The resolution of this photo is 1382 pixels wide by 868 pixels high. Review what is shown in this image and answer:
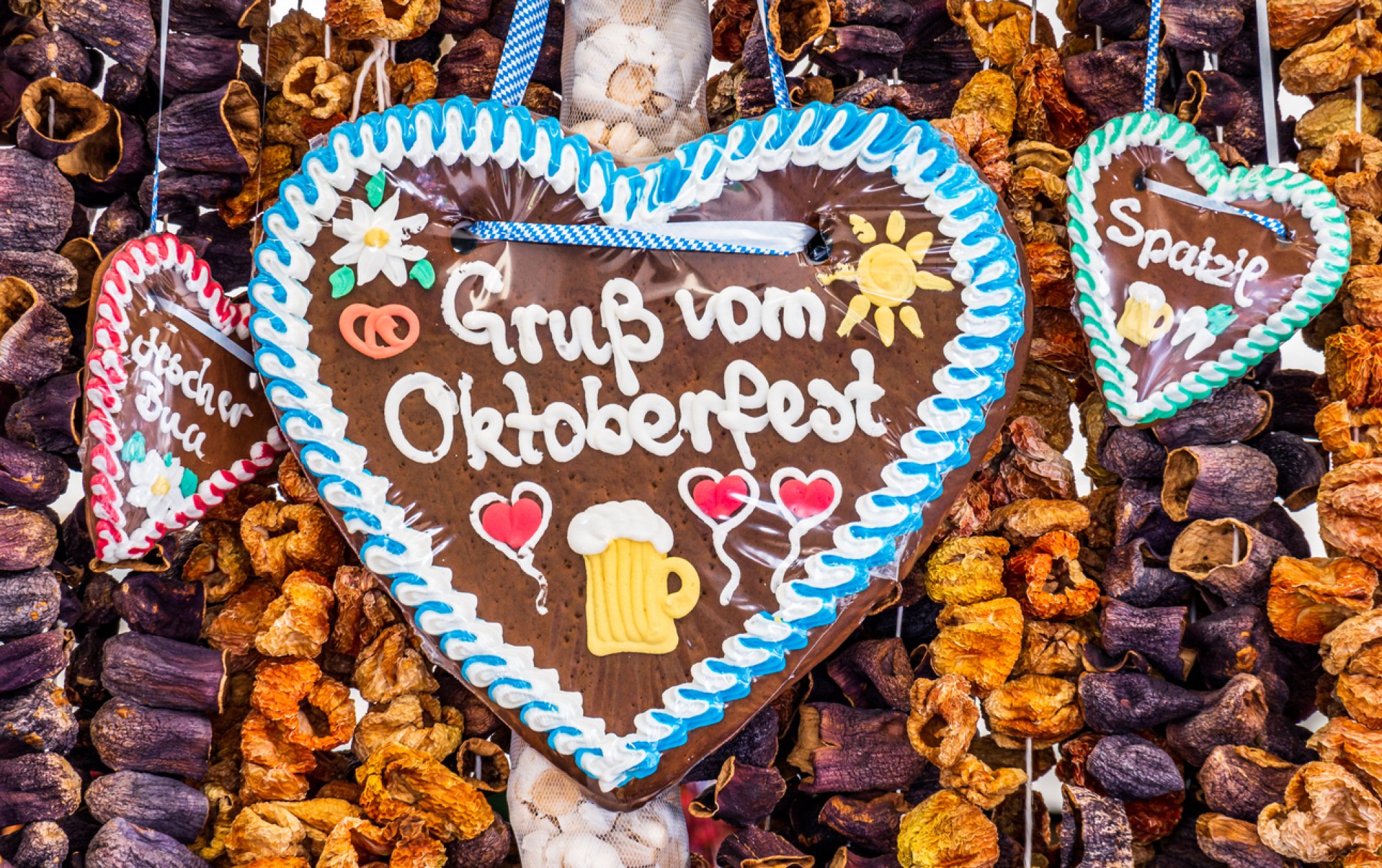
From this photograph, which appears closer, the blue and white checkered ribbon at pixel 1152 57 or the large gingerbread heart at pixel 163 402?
the large gingerbread heart at pixel 163 402

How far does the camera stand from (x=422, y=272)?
2.82 ft

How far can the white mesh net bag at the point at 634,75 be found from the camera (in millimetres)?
929

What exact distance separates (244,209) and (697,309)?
469mm

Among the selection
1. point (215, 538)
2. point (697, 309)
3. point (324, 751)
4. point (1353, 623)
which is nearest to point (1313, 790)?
point (1353, 623)

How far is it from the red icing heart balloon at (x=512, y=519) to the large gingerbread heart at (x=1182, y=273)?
509 mm

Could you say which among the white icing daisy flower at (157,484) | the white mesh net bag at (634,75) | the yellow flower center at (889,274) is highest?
the white mesh net bag at (634,75)

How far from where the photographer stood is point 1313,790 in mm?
828

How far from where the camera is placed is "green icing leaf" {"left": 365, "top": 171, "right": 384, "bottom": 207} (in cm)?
85

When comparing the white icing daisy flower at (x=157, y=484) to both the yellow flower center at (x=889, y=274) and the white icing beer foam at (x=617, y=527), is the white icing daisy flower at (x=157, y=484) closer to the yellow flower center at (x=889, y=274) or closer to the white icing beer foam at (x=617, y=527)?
the white icing beer foam at (x=617, y=527)

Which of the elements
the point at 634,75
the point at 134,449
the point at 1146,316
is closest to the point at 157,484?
the point at 134,449

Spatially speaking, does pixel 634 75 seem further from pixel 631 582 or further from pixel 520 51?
pixel 631 582

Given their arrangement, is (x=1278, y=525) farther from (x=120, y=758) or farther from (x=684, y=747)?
(x=120, y=758)

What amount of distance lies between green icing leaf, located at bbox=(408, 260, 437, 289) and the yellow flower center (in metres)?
0.35

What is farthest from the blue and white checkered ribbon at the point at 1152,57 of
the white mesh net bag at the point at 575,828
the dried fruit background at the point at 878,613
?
the white mesh net bag at the point at 575,828
